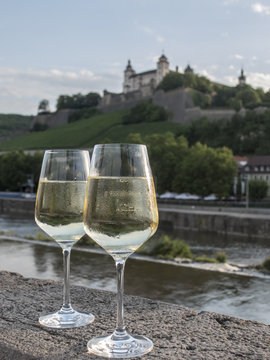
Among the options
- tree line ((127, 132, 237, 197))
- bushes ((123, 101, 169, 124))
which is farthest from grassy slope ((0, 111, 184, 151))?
tree line ((127, 132, 237, 197))

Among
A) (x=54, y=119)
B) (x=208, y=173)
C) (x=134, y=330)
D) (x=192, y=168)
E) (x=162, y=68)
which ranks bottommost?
(x=208, y=173)

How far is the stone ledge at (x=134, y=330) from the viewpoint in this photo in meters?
1.49

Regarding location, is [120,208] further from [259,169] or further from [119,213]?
[259,169]

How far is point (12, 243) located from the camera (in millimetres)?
17328

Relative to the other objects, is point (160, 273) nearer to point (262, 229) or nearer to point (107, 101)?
point (262, 229)

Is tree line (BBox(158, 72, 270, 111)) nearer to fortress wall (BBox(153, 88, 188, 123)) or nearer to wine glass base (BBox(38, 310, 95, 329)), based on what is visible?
fortress wall (BBox(153, 88, 188, 123))

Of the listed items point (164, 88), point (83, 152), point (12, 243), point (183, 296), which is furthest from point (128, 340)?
point (164, 88)

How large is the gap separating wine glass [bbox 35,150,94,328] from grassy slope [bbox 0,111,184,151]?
258 ft

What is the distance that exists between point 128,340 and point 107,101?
11571cm

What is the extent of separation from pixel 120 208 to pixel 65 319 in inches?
23.7

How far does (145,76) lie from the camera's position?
11700cm

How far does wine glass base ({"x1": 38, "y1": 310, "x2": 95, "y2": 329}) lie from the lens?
1774 mm

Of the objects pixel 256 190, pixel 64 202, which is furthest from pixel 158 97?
pixel 64 202

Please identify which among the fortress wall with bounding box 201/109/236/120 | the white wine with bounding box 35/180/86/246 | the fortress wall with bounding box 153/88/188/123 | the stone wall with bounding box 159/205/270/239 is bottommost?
the stone wall with bounding box 159/205/270/239
